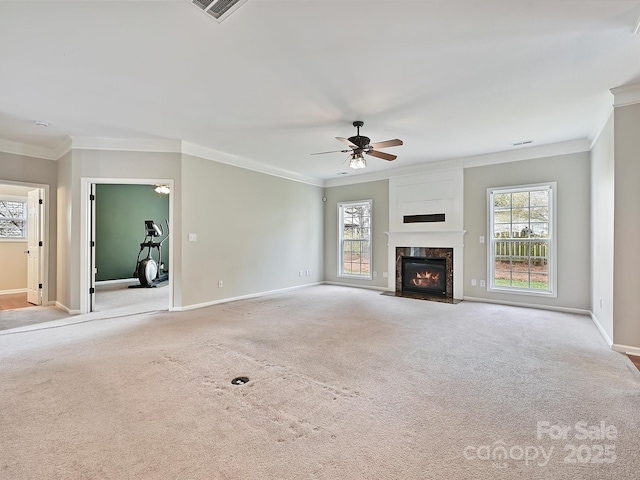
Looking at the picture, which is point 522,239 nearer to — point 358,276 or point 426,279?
point 426,279

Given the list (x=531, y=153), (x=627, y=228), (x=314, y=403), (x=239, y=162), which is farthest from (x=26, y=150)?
(x=531, y=153)

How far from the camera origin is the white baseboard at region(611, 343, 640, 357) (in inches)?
126

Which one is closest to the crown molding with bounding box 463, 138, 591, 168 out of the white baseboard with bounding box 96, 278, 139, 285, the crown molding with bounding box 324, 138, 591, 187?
the crown molding with bounding box 324, 138, 591, 187

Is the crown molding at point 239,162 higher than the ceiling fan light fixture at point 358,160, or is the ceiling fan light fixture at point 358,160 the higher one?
the crown molding at point 239,162

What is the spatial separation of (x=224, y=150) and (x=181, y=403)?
4385 mm

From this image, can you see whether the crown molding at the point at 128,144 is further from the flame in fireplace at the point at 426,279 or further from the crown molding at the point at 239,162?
the flame in fireplace at the point at 426,279

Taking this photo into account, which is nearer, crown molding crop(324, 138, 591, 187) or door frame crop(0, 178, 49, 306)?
crown molding crop(324, 138, 591, 187)

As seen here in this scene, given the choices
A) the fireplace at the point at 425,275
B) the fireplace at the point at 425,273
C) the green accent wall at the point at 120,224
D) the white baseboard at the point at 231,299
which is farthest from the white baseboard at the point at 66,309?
the fireplace at the point at 425,275

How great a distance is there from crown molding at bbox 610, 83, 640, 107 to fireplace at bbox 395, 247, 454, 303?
11.4ft

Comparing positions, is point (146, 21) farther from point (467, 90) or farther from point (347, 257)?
point (347, 257)

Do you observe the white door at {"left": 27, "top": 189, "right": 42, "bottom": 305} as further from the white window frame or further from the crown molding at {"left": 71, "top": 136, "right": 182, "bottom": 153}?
the crown molding at {"left": 71, "top": 136, "right": 182, "bottom": 153}

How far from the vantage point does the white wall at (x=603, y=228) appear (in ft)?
11.5

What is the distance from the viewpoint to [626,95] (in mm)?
3264

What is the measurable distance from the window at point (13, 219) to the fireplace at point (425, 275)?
8565 millimetres
